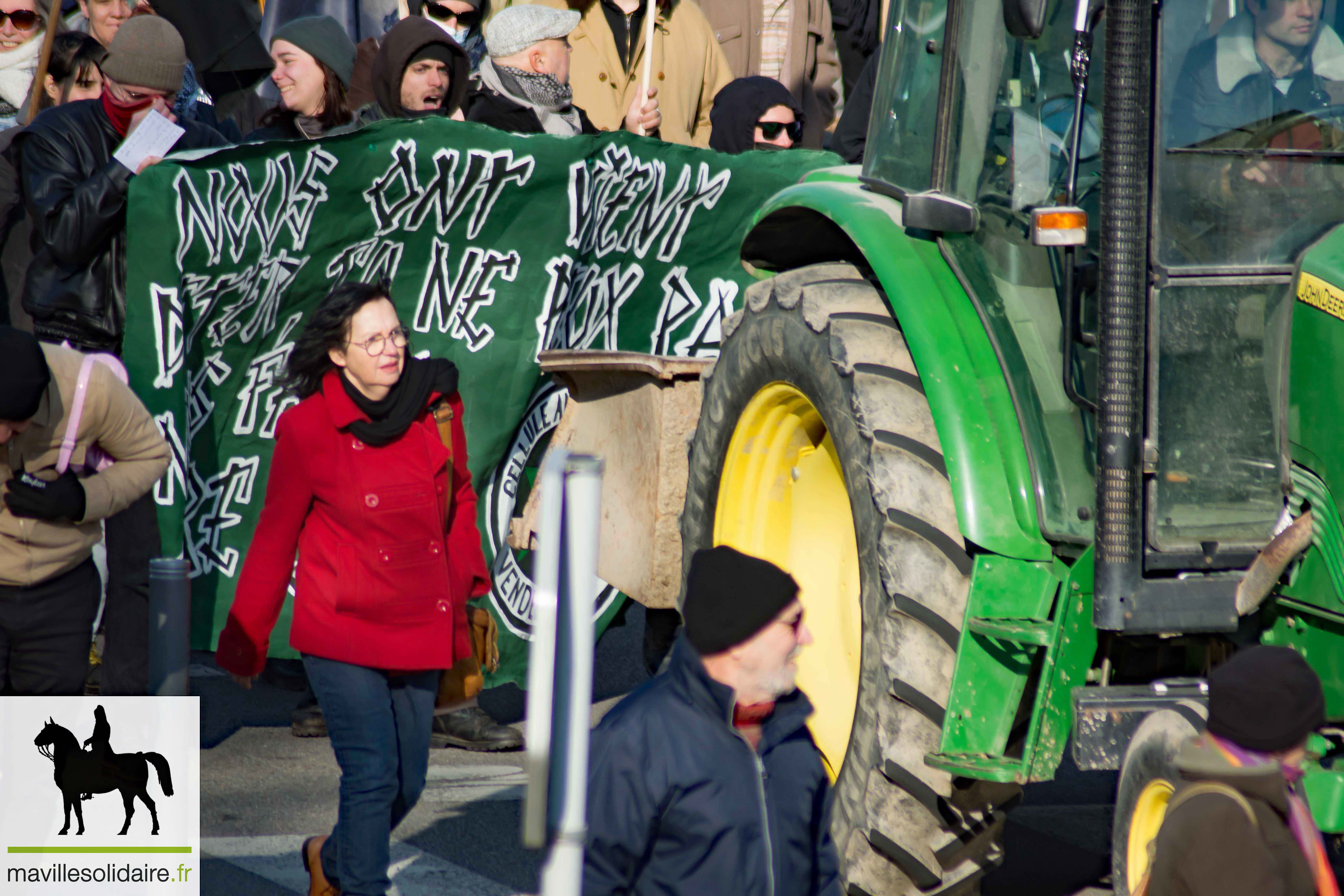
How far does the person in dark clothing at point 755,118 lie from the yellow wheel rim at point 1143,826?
4.30 metres

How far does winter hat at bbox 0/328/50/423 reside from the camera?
4.00 metres

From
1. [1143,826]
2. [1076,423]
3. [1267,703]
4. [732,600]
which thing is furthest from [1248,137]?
[732,600]

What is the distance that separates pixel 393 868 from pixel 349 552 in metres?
1.12

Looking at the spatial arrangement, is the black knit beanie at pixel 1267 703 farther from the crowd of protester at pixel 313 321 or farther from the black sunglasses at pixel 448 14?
the black sunglasses at pixel 448 14

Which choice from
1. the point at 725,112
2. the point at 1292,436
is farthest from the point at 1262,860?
the point at 725,112

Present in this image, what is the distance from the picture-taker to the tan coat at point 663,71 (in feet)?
24.4

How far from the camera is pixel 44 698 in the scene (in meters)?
4.15

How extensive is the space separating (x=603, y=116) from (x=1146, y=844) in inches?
193

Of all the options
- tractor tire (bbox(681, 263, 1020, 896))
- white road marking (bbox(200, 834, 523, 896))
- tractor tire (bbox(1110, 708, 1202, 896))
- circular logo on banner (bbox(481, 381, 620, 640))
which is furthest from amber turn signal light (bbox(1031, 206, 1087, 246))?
circular logo on banner (bbox(481, 381, 620, 640))

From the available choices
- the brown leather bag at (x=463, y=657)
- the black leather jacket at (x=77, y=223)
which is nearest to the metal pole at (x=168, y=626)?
the brown leather bag at (x=463, y=657)

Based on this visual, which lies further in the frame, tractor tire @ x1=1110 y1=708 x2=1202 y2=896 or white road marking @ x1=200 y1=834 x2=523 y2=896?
white road marking @ x1=200 y1=834 x2=523 y2=896

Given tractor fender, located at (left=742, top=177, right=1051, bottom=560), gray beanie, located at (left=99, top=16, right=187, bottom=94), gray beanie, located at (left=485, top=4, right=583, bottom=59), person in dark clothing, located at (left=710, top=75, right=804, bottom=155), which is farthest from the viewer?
person in dark clothing, located at (left=710, top=75, right=804, bottom=155)

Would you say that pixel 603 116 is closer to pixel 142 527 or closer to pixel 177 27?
pixel 177 27

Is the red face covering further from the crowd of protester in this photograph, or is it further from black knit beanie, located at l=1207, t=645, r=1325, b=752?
black knit beanie, located at l=1207, t=645, r=1325, b=752
